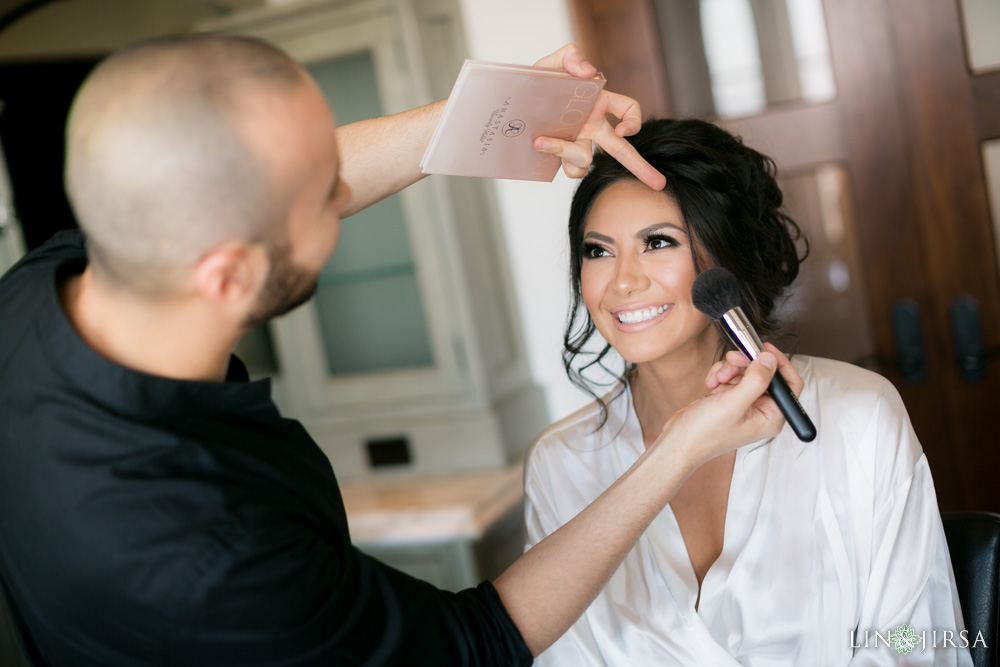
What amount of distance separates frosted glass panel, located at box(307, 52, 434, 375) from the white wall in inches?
12.6

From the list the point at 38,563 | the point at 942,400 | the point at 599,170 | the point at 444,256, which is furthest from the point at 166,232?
the point at 942,400

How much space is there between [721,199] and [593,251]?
25cm

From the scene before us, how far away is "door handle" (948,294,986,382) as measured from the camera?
6.65 feet

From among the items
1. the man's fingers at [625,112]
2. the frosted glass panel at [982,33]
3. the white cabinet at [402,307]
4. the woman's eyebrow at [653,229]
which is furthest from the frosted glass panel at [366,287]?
the frosted glass panel at [982,33]

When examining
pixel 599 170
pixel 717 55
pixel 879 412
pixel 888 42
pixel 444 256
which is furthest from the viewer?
pixel 444 256

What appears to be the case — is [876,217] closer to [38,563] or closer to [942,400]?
[942,400]

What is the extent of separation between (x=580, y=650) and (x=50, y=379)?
97cm

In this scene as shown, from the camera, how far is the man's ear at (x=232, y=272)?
0.82m

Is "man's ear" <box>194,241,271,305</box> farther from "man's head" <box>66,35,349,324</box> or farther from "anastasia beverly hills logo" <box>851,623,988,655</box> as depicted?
"anastasia beverly hills logo" <box>851,623,988,655</box>

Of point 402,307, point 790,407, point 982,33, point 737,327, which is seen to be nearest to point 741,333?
point 737,327

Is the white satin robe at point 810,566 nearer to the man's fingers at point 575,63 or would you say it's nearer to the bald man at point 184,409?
the bald man at point 184,409

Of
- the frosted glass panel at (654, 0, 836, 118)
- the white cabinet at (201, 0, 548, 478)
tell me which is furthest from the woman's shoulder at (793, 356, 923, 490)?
the white cabinet at (201, 0, 548, 478)

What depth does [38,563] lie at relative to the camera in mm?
857

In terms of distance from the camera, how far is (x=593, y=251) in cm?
160
